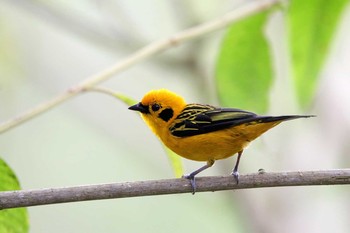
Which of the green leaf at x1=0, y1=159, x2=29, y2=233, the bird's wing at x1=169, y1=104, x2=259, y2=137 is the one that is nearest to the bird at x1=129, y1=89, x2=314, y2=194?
the bird's wing at x1=169, y1=104, x2=259, y2=137

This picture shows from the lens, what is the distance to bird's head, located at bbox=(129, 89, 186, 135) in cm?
225

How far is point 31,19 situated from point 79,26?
1.34 m

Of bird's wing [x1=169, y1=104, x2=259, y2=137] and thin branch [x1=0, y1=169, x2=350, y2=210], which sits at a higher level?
bird's wing [x1=169, y1=104, x2=259, y2=137]

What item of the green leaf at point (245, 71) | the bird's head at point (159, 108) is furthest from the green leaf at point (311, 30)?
the bird's head at point (159, 108)

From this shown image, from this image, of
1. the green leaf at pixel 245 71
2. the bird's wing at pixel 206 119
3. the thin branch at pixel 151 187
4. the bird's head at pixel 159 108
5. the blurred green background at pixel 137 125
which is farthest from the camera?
the blurred green background at pixel 137 125

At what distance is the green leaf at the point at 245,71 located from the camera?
212 centimetres

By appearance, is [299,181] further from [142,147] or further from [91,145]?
[91,145]

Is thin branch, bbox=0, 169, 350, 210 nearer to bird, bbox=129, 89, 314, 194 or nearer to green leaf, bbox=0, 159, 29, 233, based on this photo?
green leaf, bbox=0, 159, 29, 233

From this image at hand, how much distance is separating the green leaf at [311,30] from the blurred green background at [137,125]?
85cm

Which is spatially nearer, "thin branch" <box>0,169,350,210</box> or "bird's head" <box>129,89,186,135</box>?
"thin branch" <box>0,169,350,210</box>

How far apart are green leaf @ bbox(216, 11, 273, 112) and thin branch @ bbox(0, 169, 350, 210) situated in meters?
0.49

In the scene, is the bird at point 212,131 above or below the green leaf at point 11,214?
above

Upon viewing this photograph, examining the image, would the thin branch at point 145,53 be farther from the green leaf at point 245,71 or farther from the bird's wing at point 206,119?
the bird's wing at point 206,119

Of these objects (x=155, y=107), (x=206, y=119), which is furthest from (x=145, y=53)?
(x=206, y=119)
